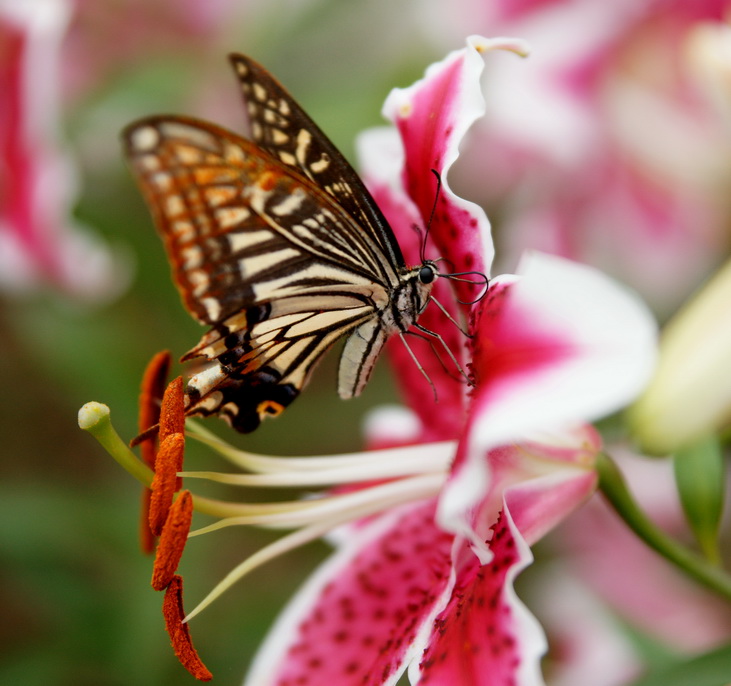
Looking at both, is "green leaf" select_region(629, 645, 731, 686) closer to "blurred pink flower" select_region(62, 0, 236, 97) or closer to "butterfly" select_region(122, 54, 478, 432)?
"butterfly" select_region(122, 54, 478, 432)

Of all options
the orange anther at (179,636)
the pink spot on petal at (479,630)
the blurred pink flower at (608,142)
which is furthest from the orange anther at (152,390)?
the blurred pink flower at (608,142)

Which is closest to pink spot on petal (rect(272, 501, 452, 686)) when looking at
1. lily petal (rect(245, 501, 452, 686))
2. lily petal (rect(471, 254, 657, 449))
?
lily petal (rect(245, 501, 452, 686))

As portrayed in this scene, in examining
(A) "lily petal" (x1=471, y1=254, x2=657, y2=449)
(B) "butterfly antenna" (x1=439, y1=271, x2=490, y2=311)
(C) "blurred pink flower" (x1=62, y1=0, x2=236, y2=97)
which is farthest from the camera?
(C) "blurred pink flower" (x1=62, y1=0, x2=236, y2=97)

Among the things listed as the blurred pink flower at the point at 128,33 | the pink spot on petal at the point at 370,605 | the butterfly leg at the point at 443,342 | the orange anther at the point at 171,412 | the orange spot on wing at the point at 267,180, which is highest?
the blurred pink flower at the point at 128,33

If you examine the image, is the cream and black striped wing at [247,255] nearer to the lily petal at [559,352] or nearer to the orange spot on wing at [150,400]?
the orange spot on wing at [150,400]

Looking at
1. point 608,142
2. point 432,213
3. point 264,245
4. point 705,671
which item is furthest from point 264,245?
point 608,142

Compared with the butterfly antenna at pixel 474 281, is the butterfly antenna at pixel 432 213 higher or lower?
higher

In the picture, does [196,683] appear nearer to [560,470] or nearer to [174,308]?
[174,308]
